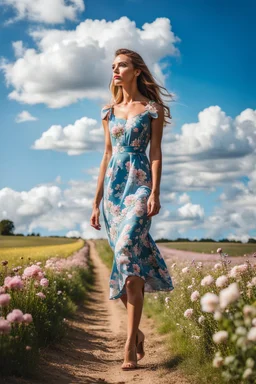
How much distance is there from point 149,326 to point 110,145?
4617 millimetres

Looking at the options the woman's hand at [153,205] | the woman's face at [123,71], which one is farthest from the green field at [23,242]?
the woman's hand at [153,205]

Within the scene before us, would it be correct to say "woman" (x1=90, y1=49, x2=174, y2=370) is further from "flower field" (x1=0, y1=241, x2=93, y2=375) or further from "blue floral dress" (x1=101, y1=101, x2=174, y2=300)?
"flower field" (x1=0, y1=241, x2=93, y2=375)

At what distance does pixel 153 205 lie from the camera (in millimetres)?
5648

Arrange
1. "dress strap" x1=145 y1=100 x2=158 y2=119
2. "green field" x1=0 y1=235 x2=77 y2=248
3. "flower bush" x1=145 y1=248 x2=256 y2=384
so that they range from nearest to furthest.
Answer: "flower bush" x1=145 y1=248 x2=256 y2=384 → "dress strap" x1=145 y1=100 x2=158 y2=119 → "green field" x1=0 y1=235 x2=77 y2=248

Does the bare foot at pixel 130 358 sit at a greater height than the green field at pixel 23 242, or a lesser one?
lesser

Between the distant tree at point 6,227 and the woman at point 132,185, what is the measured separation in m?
105

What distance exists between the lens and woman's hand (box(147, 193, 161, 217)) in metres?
5.66

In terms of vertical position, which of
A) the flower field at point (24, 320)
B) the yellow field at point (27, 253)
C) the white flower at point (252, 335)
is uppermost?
the yellow field at point (27, 253)

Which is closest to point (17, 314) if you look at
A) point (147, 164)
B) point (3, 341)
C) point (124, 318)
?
point (3, 341)

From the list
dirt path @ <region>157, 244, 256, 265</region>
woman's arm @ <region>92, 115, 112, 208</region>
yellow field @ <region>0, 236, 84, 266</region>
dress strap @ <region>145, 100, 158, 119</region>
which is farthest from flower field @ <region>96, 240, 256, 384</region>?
yellow field @ <region>0, 236, 84, 266</region>

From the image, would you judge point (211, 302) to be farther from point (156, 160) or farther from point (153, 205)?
point (156, 160)

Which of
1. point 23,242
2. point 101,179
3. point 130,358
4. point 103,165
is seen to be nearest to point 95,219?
point 101,179

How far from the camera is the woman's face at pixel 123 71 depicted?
6.23m

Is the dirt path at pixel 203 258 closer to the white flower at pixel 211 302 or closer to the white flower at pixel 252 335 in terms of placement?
the white flower at pixel 211 302
